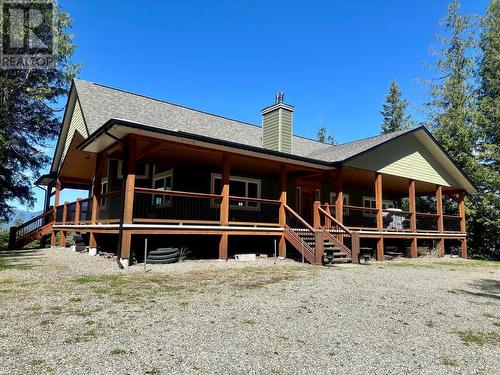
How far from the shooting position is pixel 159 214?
14734 mm

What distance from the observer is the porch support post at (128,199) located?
33.4ft

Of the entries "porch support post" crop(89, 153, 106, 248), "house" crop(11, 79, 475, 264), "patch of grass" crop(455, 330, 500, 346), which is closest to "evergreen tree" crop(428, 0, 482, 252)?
"house" crop(11, 79, 475, 264)

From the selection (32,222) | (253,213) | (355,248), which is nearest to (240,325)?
(355,248)

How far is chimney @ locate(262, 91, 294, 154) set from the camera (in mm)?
17734

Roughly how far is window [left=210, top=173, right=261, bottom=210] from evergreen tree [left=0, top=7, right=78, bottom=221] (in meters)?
11.8

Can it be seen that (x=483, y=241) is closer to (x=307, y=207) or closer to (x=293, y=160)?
(x=307, y=207)

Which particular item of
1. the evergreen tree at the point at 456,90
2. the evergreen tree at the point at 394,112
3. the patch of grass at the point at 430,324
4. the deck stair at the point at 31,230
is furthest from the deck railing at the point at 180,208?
the evergreen tree at the point at 394,112

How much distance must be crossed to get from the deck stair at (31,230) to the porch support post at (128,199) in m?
11.7

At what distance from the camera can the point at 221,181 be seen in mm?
13477

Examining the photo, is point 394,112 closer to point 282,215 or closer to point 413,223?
point 413,223

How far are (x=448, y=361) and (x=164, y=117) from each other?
13.5m

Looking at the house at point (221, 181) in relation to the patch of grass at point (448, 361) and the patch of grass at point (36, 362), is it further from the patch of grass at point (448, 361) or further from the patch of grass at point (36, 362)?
the patch of grass at point (448, 361)

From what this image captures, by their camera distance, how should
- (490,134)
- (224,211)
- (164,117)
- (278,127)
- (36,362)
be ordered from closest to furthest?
(36,362)
(224,211)
(164,117)
(278,127)
(490,134)

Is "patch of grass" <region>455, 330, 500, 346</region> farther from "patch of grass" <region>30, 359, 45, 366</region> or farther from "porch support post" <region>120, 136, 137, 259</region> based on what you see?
"porch support post" <region>120, 136, 137, 259</region>
